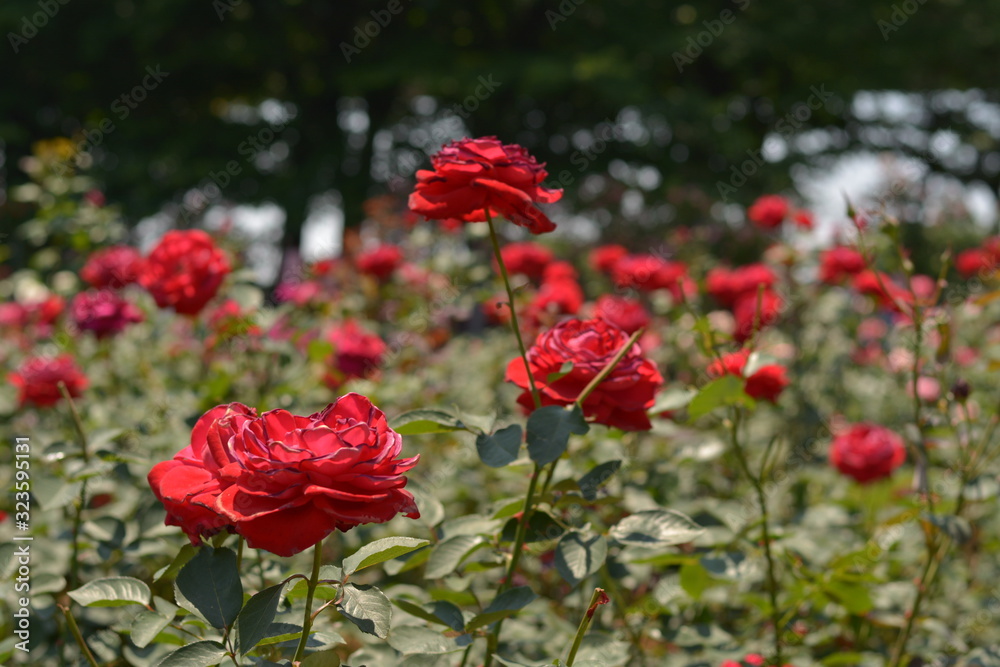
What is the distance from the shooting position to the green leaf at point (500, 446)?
0.92m

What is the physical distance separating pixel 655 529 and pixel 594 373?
0.70 ft

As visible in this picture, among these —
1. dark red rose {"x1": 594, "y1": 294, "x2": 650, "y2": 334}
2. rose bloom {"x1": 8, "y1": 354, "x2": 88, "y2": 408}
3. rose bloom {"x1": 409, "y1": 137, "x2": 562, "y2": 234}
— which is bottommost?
dark red rose {"x1": 594, "y1": 294, "x2": 650, "y2": 334}

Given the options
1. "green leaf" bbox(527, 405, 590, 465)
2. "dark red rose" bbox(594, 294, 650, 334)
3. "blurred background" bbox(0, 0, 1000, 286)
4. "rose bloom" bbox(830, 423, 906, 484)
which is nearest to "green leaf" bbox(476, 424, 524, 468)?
"green leaf" bbox(527, 405, 590, 465)

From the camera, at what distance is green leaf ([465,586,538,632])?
883mm

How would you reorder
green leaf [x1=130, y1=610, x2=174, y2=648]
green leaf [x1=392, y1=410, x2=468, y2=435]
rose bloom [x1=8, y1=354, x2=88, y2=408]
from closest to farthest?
green leaf [x1=130, y1=610, x2=174, y2=648] < green leaf [x1=392, y1=410, x2=468, y2=435] < rose bloom [x1=8, y1=354, x2=88, y2=408]

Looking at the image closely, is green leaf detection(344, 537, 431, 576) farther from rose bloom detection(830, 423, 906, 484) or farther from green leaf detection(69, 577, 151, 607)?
rose bloom detection(830, 423, 906, 484)

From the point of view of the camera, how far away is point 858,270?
2.90m

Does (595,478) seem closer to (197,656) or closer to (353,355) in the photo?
(197,656)

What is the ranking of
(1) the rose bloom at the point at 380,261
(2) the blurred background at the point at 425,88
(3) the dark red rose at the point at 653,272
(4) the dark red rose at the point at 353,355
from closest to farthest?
(4) the dark red rose at the point at 353,355 → (3) the dark red rose at the point at 653,272 → (1) the rose bloom at the point at 380,261 → (2) the blurred background at the point at 425,88

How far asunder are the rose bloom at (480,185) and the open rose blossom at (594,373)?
15 centimetres

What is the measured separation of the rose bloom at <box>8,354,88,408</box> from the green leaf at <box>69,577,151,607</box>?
4.25 feet

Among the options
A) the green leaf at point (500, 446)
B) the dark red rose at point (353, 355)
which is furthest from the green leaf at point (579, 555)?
the dark red rose at point (353, 355)

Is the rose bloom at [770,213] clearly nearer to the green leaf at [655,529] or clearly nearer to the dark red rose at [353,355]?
the dark red rose at [353,355]

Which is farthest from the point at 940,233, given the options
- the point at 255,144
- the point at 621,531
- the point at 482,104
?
the point at 621,531
